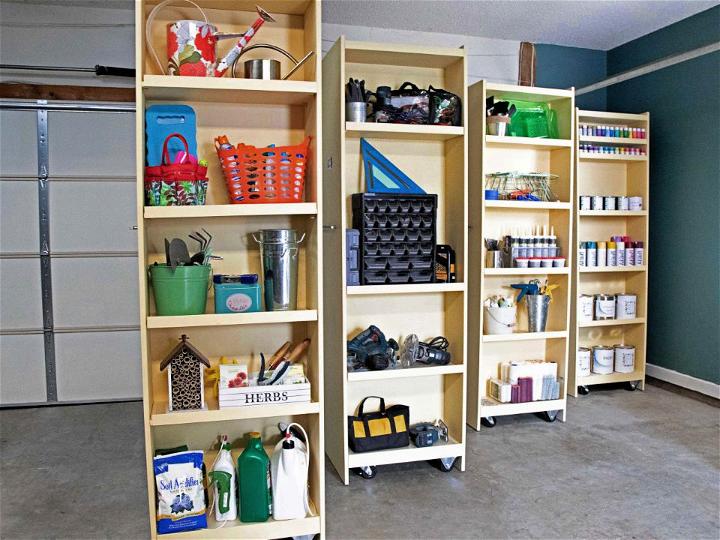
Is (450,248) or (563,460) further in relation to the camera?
(563,460)

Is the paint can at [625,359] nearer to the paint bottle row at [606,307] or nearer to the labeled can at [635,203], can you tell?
the paint bottle row at [606,307]

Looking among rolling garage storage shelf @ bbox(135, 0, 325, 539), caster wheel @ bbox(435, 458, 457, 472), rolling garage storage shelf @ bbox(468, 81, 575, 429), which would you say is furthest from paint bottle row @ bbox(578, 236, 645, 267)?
rolling garage storage shelf @ bbox(135, 0, 325, 539)

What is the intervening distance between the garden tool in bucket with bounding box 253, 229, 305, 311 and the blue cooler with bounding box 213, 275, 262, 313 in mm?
90

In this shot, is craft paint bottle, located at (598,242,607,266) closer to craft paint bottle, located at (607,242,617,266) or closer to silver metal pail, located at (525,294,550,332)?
craft paint bottle, located at (607,242,617,266)

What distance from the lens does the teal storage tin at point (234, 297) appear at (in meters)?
2.46

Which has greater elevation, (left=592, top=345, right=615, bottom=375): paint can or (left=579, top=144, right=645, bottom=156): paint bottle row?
(left=579, top=144, right=645, bottom=156): paint bottle row

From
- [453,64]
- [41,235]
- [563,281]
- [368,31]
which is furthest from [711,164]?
[41,235]

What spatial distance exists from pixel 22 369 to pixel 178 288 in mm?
3045

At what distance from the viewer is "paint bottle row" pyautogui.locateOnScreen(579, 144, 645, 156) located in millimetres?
4738

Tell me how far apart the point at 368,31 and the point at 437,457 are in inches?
140

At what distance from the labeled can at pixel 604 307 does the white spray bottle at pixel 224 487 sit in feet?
11.0

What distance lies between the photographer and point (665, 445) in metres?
3.67

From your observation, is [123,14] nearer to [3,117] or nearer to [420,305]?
[3,117]

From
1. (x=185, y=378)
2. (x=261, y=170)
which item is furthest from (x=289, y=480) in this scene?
(x=261, y=170)
